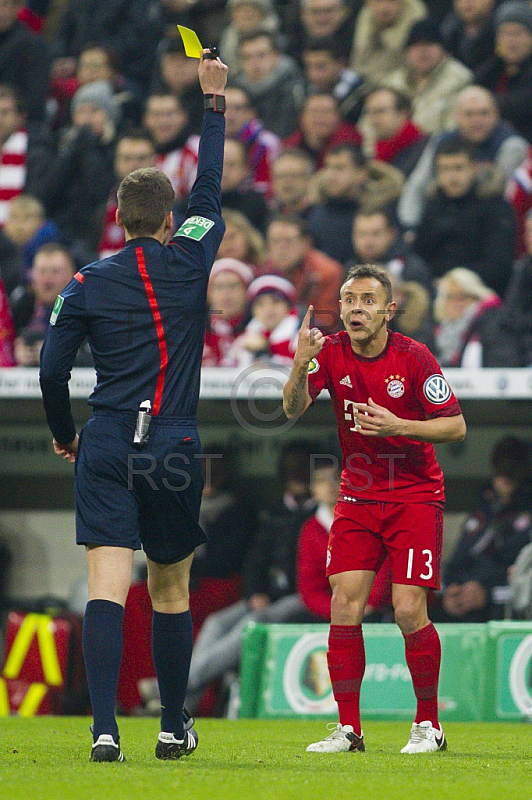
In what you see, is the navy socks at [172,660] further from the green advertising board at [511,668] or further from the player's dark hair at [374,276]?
the green advertising board at [511,668]

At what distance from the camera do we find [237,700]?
8336 millimetres

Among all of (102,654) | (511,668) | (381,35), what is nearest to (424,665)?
(102,654)

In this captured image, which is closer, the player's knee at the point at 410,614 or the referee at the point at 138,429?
the referee at the point at 138,429

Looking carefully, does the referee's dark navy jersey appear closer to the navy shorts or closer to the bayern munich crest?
the navy shorts

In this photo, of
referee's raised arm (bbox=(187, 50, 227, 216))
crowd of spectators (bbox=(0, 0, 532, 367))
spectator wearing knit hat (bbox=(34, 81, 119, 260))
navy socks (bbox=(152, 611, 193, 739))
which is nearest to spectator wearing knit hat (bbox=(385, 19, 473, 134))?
crowd of spectators (bbox=(0, 0, 532, 367))

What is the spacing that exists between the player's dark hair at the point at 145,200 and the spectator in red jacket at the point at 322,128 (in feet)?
21.4

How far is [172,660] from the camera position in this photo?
13.6 feet

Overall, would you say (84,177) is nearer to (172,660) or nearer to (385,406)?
(385,406)

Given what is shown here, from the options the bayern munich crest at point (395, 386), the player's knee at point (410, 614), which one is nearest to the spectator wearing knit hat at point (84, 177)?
the bayern munich crest at point (395, 386)

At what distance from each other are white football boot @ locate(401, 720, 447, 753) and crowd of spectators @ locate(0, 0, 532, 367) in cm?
402

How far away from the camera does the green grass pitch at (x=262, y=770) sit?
3.40 meters

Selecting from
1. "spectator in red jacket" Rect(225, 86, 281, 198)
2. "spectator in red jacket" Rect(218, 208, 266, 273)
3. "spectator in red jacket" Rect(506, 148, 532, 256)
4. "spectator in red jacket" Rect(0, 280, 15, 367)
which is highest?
"spectator in red jacket" Rect(225, 86, 281, 198)

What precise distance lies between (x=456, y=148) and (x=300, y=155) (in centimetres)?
138

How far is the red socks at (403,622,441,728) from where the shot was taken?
4734 millimetres
